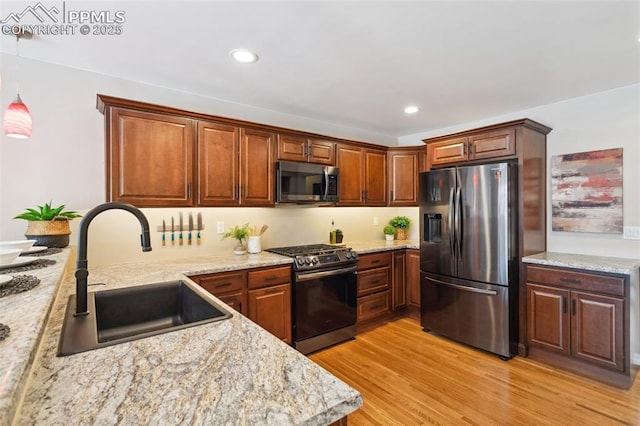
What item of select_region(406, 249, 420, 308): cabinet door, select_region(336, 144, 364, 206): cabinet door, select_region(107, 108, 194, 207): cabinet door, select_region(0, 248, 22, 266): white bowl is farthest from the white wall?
select_region(0, 248, 22, 266): white bowl

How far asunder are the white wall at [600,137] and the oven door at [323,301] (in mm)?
2188

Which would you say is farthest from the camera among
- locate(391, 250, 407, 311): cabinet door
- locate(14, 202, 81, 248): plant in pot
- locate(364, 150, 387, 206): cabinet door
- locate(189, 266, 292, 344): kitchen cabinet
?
locate(364, 150, 387, 206): cabinet door

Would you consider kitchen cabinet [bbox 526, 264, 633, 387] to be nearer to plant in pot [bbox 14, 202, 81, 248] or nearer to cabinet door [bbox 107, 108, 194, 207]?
cabinet door [bbox 107, 108, 194, 207]

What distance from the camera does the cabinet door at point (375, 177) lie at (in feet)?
13.5

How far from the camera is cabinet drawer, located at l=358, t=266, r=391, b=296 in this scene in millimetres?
3613

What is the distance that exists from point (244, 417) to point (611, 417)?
274 cm

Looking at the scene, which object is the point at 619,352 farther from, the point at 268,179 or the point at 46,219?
the point at 46,219

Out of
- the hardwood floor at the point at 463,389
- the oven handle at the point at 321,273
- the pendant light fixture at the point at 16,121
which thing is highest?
the pendant light fixture at the point at 16,121

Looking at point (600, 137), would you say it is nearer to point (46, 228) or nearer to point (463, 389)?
point (463, 389)

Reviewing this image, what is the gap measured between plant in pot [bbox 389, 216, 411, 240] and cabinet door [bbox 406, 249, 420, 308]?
23.5 inches

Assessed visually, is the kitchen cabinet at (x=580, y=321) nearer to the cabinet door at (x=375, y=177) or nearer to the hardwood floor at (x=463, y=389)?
the hardwood floor at (x=463, y=389)

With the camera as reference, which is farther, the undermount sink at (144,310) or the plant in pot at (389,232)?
the plant in pot at (389,232)

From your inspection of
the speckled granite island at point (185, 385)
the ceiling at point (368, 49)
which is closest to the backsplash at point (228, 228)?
the ceiling at point (368, 49)

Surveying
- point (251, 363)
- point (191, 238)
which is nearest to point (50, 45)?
point (191, 238)
